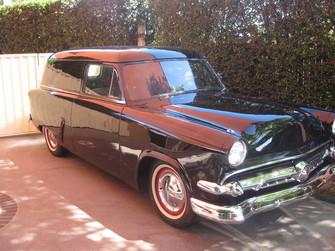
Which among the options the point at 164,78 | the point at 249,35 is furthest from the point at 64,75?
the point at 249,35

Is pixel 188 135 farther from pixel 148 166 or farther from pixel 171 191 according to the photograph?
pixel 148 166

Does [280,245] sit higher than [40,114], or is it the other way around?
[40,114]

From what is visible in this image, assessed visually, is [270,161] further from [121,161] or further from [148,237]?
[121,161]

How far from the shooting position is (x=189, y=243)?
355 centimetres

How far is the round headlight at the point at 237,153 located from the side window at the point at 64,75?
2.69m

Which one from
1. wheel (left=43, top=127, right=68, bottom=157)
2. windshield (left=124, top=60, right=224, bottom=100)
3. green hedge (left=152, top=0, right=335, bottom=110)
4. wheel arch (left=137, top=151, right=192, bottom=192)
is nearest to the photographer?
wheel arch (left=137, top=151, right=192, bottom=192)

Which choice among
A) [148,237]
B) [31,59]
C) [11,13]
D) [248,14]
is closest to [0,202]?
[148,237]

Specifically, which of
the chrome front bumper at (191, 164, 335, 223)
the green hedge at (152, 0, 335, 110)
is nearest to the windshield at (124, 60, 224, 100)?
the green hedge at (152, 0, 335, 110)

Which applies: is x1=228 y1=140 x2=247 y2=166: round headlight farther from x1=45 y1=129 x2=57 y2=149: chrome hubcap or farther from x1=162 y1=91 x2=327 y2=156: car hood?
x1=45 y1=129 x2=57 y2=149: chrome hubcap

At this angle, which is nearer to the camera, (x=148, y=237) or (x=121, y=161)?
(x=148, y=237)

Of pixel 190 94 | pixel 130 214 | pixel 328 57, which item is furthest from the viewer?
pixel 328 57

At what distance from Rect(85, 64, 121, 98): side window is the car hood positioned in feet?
2.31

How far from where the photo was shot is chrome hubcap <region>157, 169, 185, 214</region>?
12.2 feet

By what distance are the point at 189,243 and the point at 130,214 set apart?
36.3 inches
